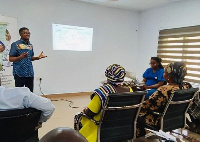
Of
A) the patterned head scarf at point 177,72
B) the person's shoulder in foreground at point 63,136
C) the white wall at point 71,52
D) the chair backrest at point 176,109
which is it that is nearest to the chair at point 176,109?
the chair backrest at point 176,109

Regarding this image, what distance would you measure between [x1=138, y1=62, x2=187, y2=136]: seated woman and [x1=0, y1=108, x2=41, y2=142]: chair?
1.13 m

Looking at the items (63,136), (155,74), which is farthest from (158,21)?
(63,136)

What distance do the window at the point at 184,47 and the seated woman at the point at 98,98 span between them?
3251 millimetres

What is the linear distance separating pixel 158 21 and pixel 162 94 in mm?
3846

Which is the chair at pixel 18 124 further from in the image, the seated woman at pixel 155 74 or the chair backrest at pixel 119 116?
the seated woman at pixel 155 74

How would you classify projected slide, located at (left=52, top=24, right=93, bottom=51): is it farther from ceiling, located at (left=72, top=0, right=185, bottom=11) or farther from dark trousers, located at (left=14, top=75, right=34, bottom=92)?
dark trousers, located at (left=14, top=75, right=34, bottom=92)

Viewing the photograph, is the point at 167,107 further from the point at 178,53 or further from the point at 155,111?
the point at 178,53

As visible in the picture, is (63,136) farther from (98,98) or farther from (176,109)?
(176,109)

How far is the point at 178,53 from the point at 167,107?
3.24 m

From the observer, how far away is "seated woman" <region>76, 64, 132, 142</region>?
1.76 m

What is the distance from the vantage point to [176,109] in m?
2.16

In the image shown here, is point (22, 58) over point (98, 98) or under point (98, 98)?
over

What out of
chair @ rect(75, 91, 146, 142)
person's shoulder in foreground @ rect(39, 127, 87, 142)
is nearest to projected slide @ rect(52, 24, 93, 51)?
chair @ rect(75, 91, 146, 142)

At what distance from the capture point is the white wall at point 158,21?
4.59 meters
